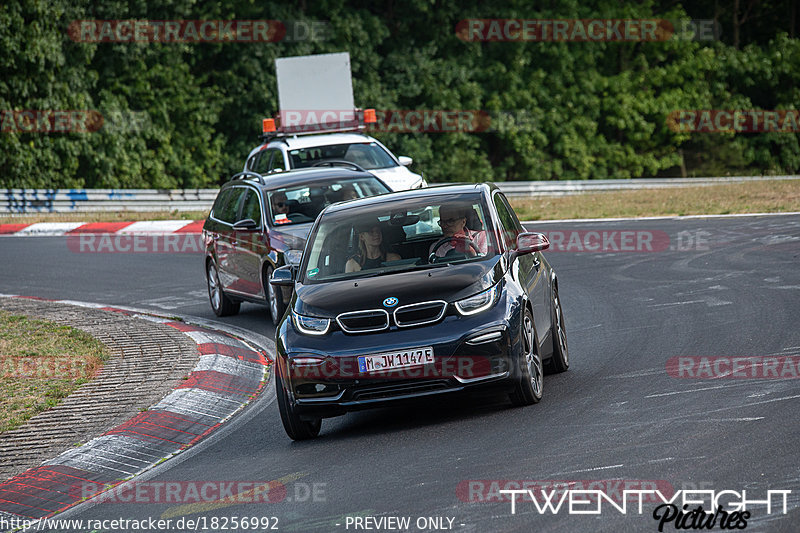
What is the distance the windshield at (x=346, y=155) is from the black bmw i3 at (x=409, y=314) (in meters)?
13.4

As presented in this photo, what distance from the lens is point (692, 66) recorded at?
162 ft

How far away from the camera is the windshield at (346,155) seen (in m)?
22.7

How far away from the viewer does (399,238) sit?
9.24 m

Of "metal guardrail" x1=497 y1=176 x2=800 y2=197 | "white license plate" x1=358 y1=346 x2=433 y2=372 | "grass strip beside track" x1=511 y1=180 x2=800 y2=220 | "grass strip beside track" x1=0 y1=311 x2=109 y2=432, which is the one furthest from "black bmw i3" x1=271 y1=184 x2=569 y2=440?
"metal guardrail" x1=497 y1=176 x2=800 y2=197

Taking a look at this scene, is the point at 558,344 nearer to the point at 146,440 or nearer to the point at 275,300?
the point at 146,440

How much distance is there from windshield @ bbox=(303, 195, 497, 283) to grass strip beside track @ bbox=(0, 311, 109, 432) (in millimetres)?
2586

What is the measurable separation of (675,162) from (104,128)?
2325 centimetres

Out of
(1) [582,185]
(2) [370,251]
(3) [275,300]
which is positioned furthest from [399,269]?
(1) [582,185]

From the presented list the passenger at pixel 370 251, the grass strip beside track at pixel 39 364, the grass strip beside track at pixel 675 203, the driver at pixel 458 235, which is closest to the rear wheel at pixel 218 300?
the grass strip beside track at pixel 39 364

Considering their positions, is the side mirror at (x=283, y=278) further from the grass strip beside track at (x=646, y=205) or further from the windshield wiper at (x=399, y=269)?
the grass strip beside track at (x=646, y=205)

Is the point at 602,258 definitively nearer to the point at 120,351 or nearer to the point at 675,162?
the point at 120,351

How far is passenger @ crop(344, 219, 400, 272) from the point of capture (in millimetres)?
9031

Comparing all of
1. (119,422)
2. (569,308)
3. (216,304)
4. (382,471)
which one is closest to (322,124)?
(216,304)

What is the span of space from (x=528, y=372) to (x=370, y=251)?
1548 mm
